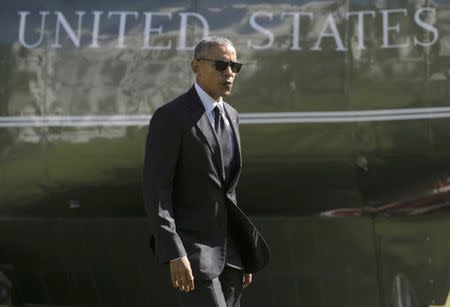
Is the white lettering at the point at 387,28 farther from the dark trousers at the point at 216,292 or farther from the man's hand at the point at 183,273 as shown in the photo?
the man's hand at the point at 183,273

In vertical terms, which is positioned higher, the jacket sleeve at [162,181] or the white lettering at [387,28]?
the white lettering at [387,28]

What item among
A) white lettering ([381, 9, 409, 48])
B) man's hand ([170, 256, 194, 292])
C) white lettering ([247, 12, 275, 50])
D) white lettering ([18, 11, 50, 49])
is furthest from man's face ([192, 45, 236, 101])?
white lettering ([18, 11, 50, 49])

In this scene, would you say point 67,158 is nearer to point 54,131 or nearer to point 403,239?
point 54,131

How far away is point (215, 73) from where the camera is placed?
10.1 ft

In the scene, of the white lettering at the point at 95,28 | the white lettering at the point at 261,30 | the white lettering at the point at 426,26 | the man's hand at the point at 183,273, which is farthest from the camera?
the white lettering at the point at 95,28

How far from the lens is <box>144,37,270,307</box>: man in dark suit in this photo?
2.94m

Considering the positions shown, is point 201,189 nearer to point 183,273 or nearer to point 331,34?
point 183,273

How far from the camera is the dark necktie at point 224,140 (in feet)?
10.2

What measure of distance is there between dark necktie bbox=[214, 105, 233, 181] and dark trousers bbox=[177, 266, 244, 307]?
1.27 feet

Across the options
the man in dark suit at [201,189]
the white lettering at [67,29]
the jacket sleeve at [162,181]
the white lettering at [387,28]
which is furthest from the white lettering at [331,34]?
the jacket sleeve at [162,181]

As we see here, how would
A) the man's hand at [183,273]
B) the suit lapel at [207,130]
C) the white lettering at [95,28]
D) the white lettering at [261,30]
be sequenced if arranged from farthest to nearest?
the white lettering at [95,28]
the white lettering at [261,30]
the suit lapel at [207,130]
the man's hand at [183,273]

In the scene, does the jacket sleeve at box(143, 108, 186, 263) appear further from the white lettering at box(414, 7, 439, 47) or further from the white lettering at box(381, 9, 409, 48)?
the white lettering at box(414, 7, 439, 47)

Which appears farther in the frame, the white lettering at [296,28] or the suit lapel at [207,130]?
the white lettering at [296,28]

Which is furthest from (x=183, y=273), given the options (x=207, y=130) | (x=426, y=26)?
(x=426, y=26)
